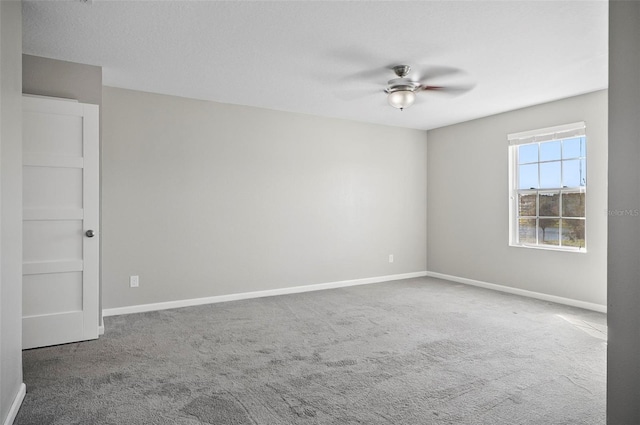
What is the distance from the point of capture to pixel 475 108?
5230mm

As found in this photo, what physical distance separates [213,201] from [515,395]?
3.74 meters

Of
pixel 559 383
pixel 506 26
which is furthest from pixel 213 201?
pixel 559 383

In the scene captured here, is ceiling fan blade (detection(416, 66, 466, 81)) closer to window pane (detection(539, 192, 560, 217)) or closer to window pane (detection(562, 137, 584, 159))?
window pane (detection(562, 137, 584, 159))

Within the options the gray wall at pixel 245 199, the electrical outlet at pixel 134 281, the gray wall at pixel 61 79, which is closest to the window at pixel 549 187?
the gray wall at pixel 245 199

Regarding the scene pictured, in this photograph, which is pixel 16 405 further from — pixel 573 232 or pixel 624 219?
pixel 573 232

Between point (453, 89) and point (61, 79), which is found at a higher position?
point (453, 89)

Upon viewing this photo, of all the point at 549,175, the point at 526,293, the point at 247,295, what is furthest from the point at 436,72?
the point at 247,295

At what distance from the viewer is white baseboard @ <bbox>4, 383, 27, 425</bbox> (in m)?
2.12

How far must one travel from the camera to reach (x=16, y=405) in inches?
89.4

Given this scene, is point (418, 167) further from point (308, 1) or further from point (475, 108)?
point (308, 1)

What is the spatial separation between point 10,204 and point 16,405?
1.14 meters

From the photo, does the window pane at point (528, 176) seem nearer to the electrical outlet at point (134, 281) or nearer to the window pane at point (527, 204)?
the window pane at point (527, 204)

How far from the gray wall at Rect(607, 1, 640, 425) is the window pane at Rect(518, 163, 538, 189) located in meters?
4.18

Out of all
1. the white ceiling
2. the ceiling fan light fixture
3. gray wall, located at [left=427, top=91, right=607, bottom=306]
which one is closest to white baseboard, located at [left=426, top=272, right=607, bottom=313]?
gray wall, located at [left=427, top=91, right=607, bottom=306]
